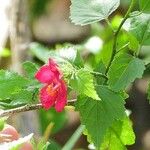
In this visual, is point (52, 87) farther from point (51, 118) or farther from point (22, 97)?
point (51, 118)

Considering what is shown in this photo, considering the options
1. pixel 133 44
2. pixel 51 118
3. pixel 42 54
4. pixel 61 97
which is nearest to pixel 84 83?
pixel 61 97

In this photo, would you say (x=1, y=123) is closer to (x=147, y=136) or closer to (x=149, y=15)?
(x=149, y=15)

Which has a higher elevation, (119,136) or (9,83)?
(9,83)

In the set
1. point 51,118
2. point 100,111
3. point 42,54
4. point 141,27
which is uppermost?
point 141,27

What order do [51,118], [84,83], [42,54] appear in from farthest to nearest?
[51,118]
[42,54]
[84,83]

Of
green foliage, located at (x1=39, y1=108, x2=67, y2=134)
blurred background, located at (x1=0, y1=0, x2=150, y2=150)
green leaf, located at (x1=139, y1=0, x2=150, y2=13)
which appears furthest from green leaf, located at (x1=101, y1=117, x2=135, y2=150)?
green foliage, located at (x1=39, y1=108, x2=67, y2=134)

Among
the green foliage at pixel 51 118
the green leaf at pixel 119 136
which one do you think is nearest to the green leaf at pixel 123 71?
the green leaf at pixel 119 136

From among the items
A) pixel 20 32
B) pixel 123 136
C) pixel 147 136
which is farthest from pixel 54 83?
pixel 147 136

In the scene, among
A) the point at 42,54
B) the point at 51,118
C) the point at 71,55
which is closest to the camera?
the point at 71,55

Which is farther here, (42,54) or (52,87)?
(42,54)
